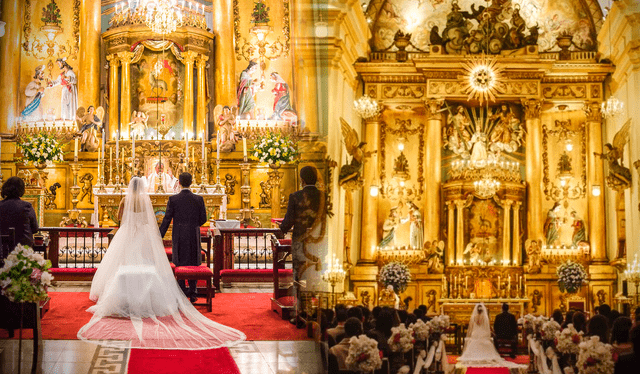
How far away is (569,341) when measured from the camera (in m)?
6.49

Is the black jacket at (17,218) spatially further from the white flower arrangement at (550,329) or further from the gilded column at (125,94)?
the gilded column at (125,94)

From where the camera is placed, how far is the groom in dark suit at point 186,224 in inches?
332

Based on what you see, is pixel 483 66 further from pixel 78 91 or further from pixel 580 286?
pixel 78 91

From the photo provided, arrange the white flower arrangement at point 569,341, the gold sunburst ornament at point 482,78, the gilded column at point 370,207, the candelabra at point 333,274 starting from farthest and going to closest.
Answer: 1. the gold sunburst ornament at point 482,78
2. the gilded column at point 370,207
3. the white flower arrangement at point 569,341
4. the candelabra at point 333,274

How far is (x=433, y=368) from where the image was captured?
25.8 ft

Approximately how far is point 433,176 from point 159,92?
243 inches

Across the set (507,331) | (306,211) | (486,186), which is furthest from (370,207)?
(306,211)

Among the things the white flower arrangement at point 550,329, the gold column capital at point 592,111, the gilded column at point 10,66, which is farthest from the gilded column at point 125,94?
the white flower arrangement at point 550,329

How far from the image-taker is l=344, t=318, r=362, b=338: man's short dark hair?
4.49m

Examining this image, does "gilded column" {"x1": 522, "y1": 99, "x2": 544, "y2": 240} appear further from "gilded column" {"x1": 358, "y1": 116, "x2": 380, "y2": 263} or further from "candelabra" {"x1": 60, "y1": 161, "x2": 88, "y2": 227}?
"candelabra" {"x1": 60, "y1": 161, "x2": 88, "y2": 227}

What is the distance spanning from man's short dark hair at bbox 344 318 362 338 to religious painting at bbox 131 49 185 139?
38.0ft

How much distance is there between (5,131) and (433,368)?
11.6 meters

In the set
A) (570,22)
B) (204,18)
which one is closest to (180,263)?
(204,18)

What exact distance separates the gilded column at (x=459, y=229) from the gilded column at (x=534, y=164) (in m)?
1.57
